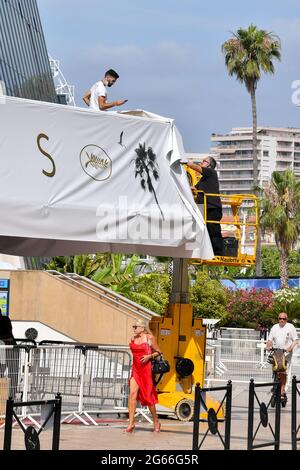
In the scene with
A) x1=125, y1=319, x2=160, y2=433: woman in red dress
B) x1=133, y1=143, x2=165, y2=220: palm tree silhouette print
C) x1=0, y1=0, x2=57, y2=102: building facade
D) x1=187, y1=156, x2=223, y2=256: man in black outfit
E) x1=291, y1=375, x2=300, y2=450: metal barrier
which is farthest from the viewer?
x1=0, y1=0, x2=57, y2=102: building facade

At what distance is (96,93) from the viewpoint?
1592 centimetres

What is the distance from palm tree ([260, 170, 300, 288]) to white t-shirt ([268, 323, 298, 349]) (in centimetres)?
4903

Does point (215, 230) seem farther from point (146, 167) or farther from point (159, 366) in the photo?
point (159, 366)

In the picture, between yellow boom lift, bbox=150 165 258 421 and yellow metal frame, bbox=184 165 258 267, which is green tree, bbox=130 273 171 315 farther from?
yellow boom lift, bbox=150 165 258 421

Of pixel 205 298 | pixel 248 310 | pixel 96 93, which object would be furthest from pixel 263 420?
pixel 248 310

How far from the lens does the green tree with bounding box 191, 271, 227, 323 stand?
49.3 m

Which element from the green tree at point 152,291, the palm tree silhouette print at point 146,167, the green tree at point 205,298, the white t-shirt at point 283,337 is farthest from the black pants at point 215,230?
the green tree at point 205,298

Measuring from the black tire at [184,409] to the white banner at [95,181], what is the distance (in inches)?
96.8

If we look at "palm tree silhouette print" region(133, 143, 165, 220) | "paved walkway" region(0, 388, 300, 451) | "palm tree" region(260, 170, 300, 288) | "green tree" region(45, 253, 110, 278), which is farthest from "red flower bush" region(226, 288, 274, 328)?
"palm tree silhouette print" region(133, 143, 165, 220)

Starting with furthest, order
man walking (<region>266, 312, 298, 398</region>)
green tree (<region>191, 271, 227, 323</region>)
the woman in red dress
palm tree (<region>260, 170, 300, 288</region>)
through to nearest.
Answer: palm tree (<region>260, 170, 300, 288</region>) < green tree (<region>191, 271, 227, 323</region>) < man walking (<region>266, 312, 298, 398</region>) < the woman in red dress

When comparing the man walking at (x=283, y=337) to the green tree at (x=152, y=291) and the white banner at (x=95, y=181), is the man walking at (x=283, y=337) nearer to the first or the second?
the white banner at (x=95, y=181)

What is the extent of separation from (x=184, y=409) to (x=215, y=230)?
2.74 metres
